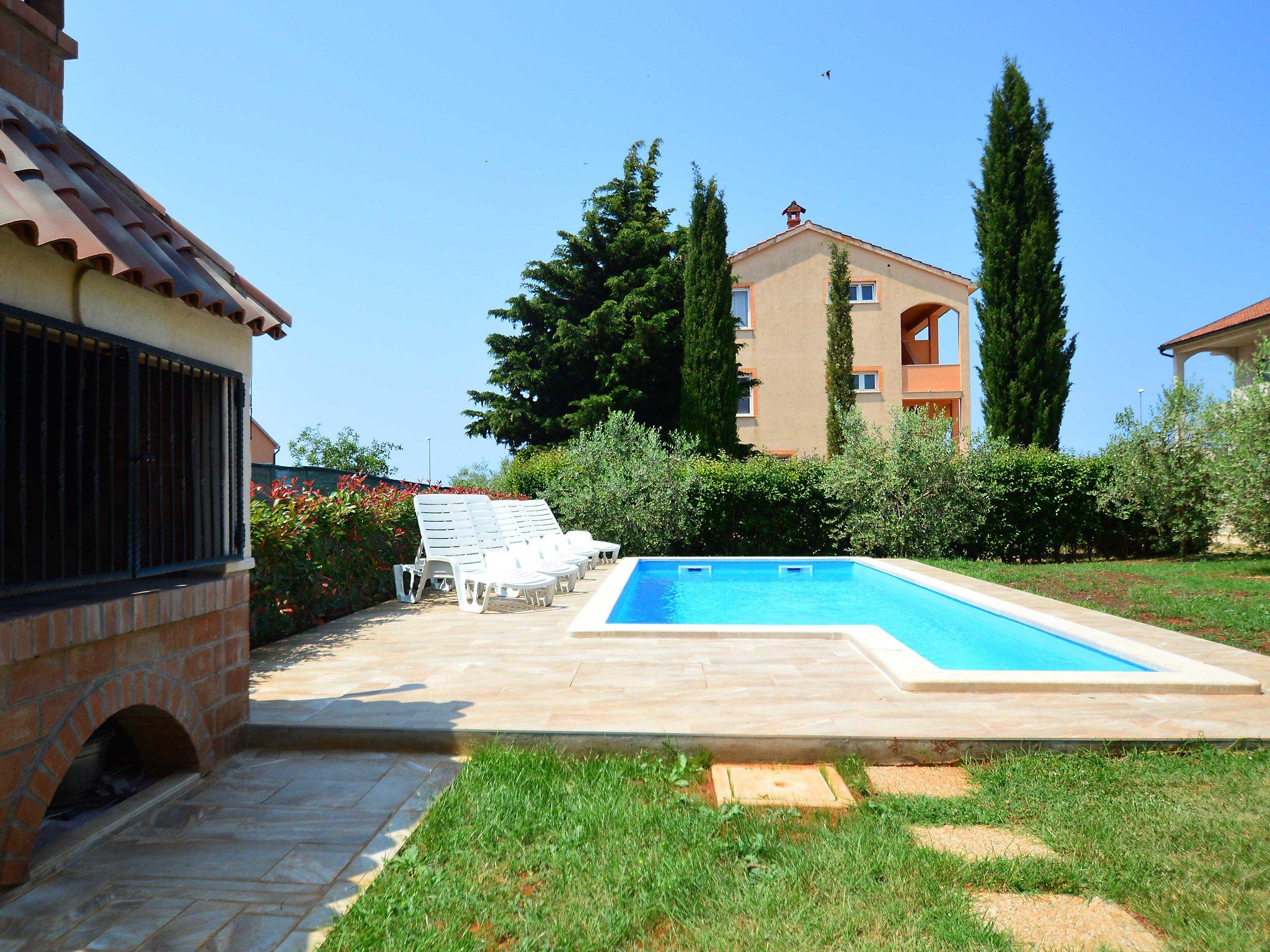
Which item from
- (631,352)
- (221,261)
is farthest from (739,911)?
(631,352)

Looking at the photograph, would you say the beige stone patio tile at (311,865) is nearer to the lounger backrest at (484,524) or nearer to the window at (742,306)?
the lounger backrest at (484,524)

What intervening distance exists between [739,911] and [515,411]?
23247mm

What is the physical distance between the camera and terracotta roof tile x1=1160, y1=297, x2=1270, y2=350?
2352 centimetres

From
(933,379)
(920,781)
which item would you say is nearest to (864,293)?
(933,379)

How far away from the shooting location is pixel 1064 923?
102 inches

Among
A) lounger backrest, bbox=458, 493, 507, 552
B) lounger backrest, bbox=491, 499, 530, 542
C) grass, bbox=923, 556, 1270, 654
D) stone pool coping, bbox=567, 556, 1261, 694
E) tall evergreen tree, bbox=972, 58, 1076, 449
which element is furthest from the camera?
tall evergreen tree, bbox=972, 58, 1076, 449

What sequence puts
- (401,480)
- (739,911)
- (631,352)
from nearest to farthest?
(739,911)
(401,480)
(631,352)

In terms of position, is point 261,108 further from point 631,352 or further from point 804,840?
point 631,352

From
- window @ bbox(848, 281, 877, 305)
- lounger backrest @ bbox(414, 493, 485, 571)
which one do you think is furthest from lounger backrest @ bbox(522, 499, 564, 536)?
window @ bbox(848, 281, 877, 305)

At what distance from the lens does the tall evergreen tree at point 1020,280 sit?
853 inches

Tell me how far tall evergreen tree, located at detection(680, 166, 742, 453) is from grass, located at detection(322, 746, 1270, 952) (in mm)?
18492

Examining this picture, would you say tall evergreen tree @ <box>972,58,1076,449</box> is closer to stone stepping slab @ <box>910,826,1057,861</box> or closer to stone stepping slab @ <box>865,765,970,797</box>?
stone stepping slab @ <box>865,765,970,797</box>

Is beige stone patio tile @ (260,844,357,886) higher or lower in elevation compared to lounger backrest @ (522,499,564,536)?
lower

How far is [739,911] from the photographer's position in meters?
2.65
